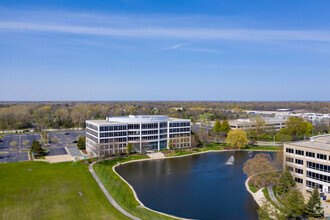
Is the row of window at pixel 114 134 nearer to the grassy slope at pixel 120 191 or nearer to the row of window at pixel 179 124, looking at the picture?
the grassy slope at pixel 120 191

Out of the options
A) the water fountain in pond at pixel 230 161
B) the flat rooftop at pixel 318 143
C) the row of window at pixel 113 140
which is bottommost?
the water fountain in pond at pixel 230 161

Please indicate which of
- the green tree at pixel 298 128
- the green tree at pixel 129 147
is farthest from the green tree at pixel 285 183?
the green tree at pixel 298 128

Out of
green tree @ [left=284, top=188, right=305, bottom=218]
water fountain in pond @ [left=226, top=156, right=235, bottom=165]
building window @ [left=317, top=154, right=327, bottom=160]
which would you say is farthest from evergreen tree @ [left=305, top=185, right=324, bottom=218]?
water fountain in pond @ [left=226, top=156, right=235, bottom=165]

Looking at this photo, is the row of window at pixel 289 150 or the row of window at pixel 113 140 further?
the row of window at pixel 113 140

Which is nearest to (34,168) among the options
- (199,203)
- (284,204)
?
(199,203)

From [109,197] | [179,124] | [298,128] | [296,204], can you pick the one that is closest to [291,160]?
[296,204]

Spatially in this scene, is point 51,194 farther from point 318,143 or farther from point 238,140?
point 238,140
